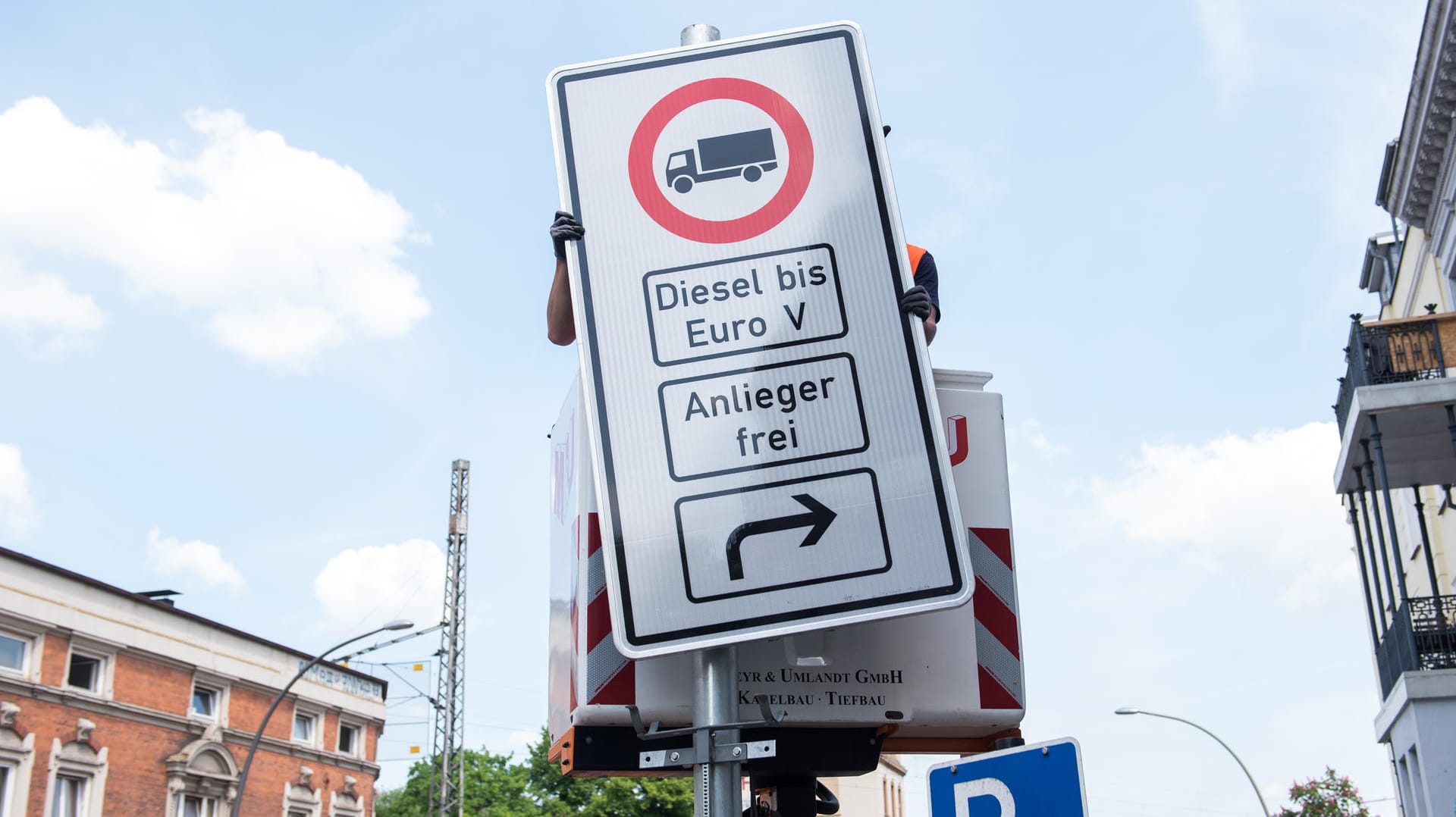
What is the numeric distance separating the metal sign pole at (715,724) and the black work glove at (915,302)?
0.90 meters

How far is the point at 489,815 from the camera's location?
54094mm

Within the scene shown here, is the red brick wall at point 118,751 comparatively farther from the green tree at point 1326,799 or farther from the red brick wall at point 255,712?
the green tree at point 1326,799

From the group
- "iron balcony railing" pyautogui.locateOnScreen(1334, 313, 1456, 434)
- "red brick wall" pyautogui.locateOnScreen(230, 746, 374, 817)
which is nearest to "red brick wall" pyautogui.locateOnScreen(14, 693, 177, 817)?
"red brick wall" pyautogui.locateOnScreen(230, 746, 374, 817)

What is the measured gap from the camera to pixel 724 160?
314cm

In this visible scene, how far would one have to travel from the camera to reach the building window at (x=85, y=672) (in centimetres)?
3147

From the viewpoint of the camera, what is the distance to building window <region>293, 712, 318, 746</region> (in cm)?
4012

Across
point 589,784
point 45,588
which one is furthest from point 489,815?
point 45,588

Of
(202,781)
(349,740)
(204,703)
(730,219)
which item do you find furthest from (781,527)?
(349,740)

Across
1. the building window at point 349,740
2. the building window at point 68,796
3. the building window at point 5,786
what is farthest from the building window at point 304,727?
the building window at point 5,786

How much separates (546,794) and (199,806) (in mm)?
24325

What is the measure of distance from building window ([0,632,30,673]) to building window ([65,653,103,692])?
1.57 metres

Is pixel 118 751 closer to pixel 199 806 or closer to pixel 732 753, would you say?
pixel 199 806

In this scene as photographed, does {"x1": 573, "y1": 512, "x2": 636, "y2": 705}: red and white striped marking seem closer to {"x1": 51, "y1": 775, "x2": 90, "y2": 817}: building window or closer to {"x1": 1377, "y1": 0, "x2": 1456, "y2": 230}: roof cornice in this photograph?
{"x1": 1377, "y1": 0, "x2": 1456, "y2": 230}: roof cornice

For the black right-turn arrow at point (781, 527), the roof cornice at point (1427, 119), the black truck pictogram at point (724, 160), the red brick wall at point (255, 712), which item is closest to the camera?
the black right-turn arrow at point (781, 527)
